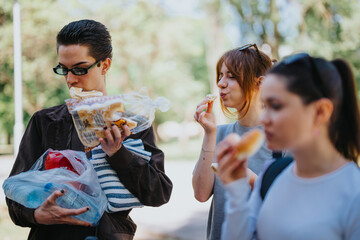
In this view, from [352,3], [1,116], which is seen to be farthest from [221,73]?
[1,116]

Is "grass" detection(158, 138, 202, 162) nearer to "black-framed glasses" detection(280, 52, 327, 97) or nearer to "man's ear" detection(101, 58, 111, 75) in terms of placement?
"man's ear" detection(101, 58, 111, 75)

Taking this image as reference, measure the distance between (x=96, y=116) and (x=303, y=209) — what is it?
0.96 metres

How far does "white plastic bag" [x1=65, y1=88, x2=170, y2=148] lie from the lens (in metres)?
1.82

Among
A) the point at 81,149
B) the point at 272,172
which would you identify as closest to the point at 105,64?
the point at 81,149

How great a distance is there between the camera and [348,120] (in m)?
1.52

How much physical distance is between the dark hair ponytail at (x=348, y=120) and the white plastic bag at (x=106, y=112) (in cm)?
82

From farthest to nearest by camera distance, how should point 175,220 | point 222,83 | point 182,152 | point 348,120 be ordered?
point 182,152, point 175,220, point 222,83, point 348,120

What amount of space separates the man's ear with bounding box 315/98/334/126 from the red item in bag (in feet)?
3.80

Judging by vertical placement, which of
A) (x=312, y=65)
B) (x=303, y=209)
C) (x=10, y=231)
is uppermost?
(x=312, y=65)

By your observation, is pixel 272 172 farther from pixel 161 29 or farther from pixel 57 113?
pixel 161 29

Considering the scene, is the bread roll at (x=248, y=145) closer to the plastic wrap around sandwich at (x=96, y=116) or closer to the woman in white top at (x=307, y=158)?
the woman in white top at (x=307, y=158)

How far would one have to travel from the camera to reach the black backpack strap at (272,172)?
5.41ft

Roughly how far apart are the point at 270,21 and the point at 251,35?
1.04m

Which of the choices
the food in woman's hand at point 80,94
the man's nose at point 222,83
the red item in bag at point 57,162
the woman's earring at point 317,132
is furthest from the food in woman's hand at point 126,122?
the woman's earring at point 317,132
